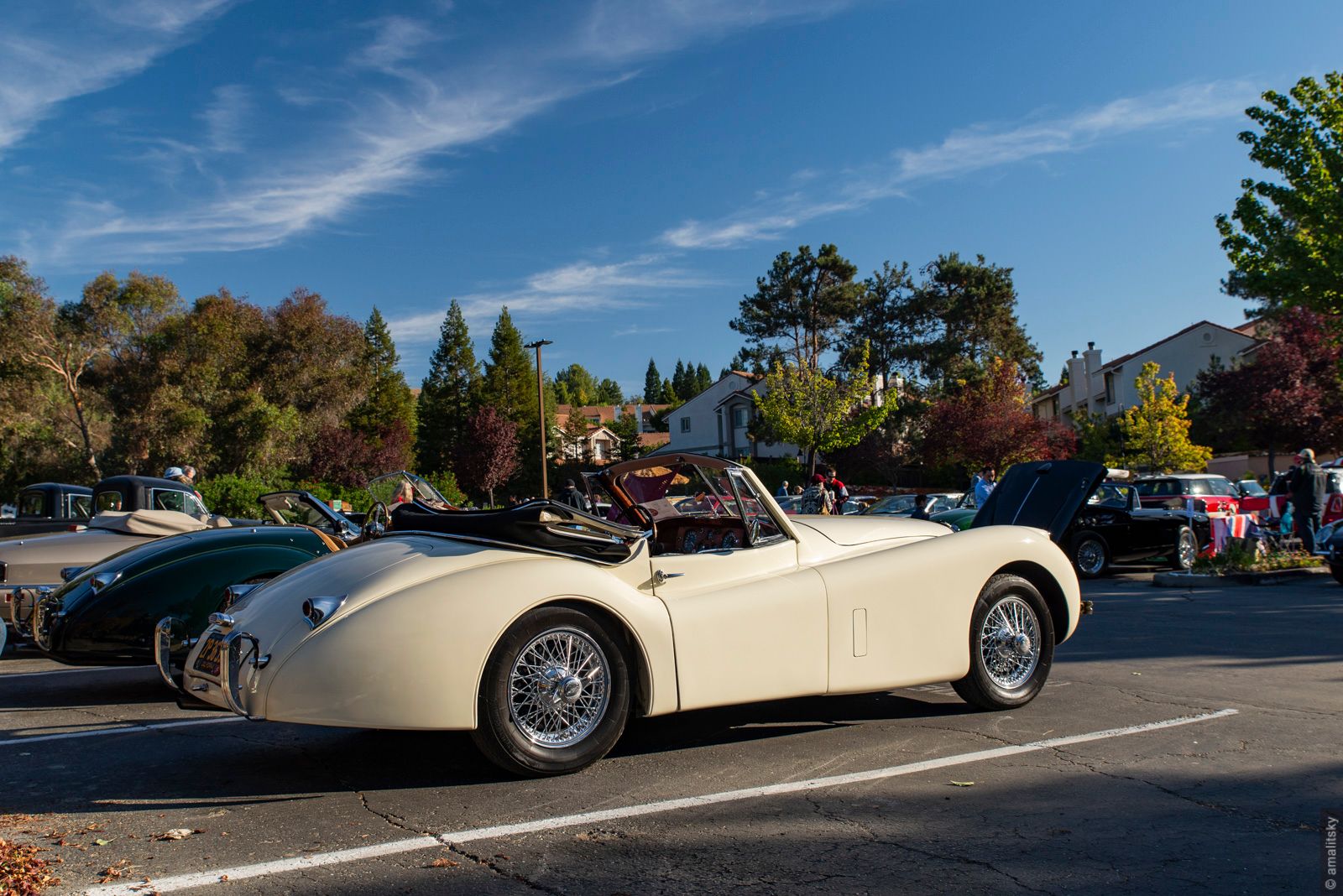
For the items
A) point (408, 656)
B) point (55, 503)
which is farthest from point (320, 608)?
point (55, 503)

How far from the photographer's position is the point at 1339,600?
10.8m

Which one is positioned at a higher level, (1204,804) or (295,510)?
(295,510)

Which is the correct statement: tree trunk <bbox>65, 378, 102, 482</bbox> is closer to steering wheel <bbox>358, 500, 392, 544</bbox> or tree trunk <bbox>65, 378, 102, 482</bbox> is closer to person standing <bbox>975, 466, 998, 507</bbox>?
person standing <bbox>975, 466, 998, 507</bbox>

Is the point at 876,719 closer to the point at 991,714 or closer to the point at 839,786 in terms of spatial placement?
the point at 991,714

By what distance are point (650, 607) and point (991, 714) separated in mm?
2198

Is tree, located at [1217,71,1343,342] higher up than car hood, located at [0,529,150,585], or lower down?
higher up

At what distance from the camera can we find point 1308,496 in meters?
15.5

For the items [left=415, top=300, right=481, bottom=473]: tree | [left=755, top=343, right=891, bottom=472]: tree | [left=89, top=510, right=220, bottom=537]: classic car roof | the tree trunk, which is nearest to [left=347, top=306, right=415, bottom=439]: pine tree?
[left=415, top=300, right=481, bottom=473]: tree

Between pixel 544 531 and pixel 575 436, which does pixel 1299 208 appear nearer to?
pixel 544 531

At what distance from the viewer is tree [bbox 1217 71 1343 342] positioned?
19016mm

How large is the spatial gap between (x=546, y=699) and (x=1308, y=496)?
1530cm

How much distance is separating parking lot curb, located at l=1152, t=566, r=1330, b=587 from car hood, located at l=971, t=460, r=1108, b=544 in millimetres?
7958

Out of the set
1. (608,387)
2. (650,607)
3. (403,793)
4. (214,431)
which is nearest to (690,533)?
(650,607)

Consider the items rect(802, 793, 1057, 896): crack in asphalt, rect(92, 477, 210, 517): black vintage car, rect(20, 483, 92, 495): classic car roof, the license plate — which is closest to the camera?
rect(802, 793, 1057, 896): crack in asphalt
